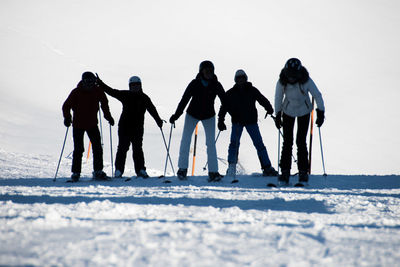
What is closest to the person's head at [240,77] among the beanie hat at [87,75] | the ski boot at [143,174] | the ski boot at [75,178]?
the ski boot at [143,174]

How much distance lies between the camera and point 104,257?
1.76 metres

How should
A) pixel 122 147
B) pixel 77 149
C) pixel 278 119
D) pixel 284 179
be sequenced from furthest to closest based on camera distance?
1. pixel 122 147
2. pixel 77 149
3. pixel 278 119
4. pixel 284 179

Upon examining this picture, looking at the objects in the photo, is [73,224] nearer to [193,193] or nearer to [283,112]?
[193,193]

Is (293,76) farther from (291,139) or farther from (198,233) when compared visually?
(198,233)

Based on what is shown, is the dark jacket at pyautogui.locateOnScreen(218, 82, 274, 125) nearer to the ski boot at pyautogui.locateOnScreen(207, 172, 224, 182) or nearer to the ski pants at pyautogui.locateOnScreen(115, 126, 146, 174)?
the ski boot at pyautogui.locateOnScreen(207, 172, 224, 182)

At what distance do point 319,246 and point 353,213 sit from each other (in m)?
1.29

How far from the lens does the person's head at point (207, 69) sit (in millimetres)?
6015

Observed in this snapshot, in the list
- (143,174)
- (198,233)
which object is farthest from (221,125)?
(198,233)

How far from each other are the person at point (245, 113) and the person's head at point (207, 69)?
0.93 meters

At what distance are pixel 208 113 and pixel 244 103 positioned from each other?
109 centimetres

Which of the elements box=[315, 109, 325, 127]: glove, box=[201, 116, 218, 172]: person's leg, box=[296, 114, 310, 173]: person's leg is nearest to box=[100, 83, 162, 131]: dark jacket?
box=[201, 116, 218, 172]: person's leg

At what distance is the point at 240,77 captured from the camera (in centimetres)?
686

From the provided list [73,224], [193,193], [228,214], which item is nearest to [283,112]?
[193,193]

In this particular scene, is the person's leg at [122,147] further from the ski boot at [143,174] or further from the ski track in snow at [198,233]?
the ski track in snow at [198,233]
